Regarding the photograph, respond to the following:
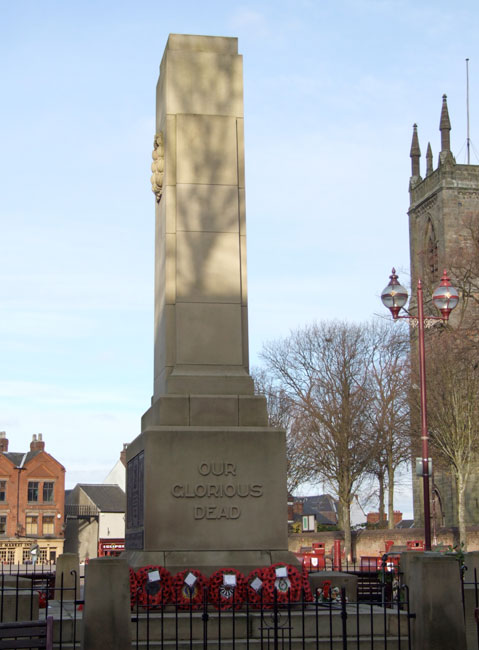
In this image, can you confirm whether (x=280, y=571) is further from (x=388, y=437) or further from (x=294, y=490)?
(x=294, y=490)

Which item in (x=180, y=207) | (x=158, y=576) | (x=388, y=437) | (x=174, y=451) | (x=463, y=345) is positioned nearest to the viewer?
(x=158, y=576)

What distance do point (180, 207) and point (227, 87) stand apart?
2.05 meters

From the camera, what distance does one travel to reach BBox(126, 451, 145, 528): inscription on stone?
44.2 ft

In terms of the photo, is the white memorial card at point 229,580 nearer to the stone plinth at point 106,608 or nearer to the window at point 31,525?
the stone plinth at point 106,608

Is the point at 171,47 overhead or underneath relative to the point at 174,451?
overhead

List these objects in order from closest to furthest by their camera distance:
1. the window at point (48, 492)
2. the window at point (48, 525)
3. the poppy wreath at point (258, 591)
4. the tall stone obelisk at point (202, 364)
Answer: the poppy wreath at point (258, 591) → the tall stone obelisk at point (202, 364) → the window at point (48, 525) → the window at point (48, 492)

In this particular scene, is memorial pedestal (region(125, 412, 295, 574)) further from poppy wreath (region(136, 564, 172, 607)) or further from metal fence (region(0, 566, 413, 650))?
metal fence (region(0, 566, 413, 650))

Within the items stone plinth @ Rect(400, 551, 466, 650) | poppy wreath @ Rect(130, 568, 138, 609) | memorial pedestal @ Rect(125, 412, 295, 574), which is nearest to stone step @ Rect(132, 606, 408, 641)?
poppy wreath @ Rect(130, 568, 138, 609)

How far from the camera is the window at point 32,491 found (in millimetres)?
86875

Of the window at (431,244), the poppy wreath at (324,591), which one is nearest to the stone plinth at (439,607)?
the poppy wreath at (324,591)

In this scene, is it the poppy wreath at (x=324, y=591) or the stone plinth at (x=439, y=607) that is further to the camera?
the poppy wreath at (x=324, y=591)

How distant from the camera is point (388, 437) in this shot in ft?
187

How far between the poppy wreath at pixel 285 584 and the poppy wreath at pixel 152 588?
1.21 m

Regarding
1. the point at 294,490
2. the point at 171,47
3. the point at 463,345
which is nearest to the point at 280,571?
the point at 171,47
